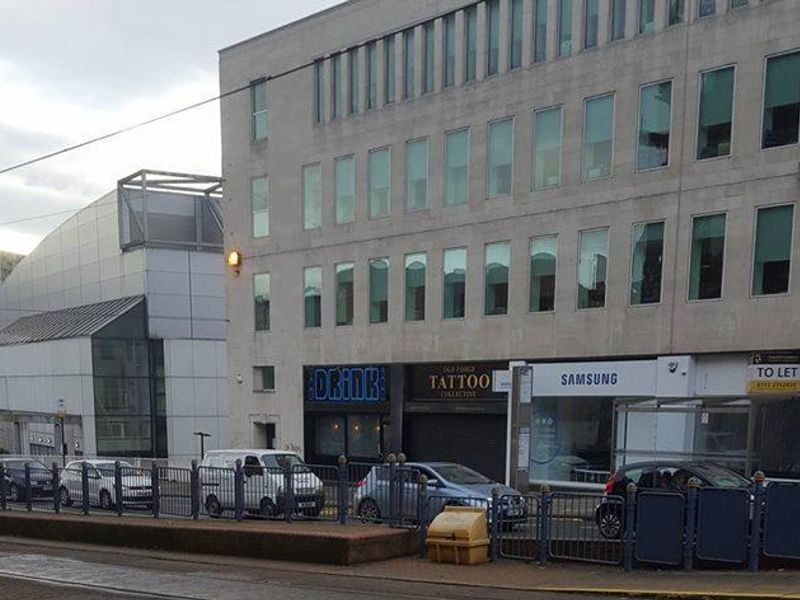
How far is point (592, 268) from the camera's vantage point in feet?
79.4

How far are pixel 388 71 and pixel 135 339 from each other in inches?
947

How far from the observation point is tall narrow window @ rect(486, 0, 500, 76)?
26.4 meters

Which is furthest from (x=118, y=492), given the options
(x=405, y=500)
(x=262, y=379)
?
(x=262, y=379)

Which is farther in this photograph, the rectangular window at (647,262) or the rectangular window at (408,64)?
the rectangular window at (408,64)

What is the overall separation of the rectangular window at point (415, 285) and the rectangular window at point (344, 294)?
2.65 m

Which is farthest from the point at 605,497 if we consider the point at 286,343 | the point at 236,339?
the point at 236,339

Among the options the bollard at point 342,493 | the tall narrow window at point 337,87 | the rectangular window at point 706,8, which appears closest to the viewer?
the bollard at point 342,493

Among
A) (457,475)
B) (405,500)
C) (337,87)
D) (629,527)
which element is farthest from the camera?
(337,87)

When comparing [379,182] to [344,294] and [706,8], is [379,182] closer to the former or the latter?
[344,294]

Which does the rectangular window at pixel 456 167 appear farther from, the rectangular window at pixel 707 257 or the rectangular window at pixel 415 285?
the rectangular window at pixel 707 257

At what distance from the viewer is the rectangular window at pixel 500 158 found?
85.5 feet

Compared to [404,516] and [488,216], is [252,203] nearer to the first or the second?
[488,216]

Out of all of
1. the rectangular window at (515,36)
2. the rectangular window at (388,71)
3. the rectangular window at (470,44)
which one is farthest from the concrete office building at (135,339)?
the rectangular window at (515,36)

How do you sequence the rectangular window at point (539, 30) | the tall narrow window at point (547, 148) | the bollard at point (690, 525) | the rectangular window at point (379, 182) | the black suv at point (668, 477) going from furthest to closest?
the rectangular window at point (379, 182), the rectangular window at point (539, 30), the tall narrow window at point (547, 148), the black suv at point (668, 477), the bollard at point (690, 525)
